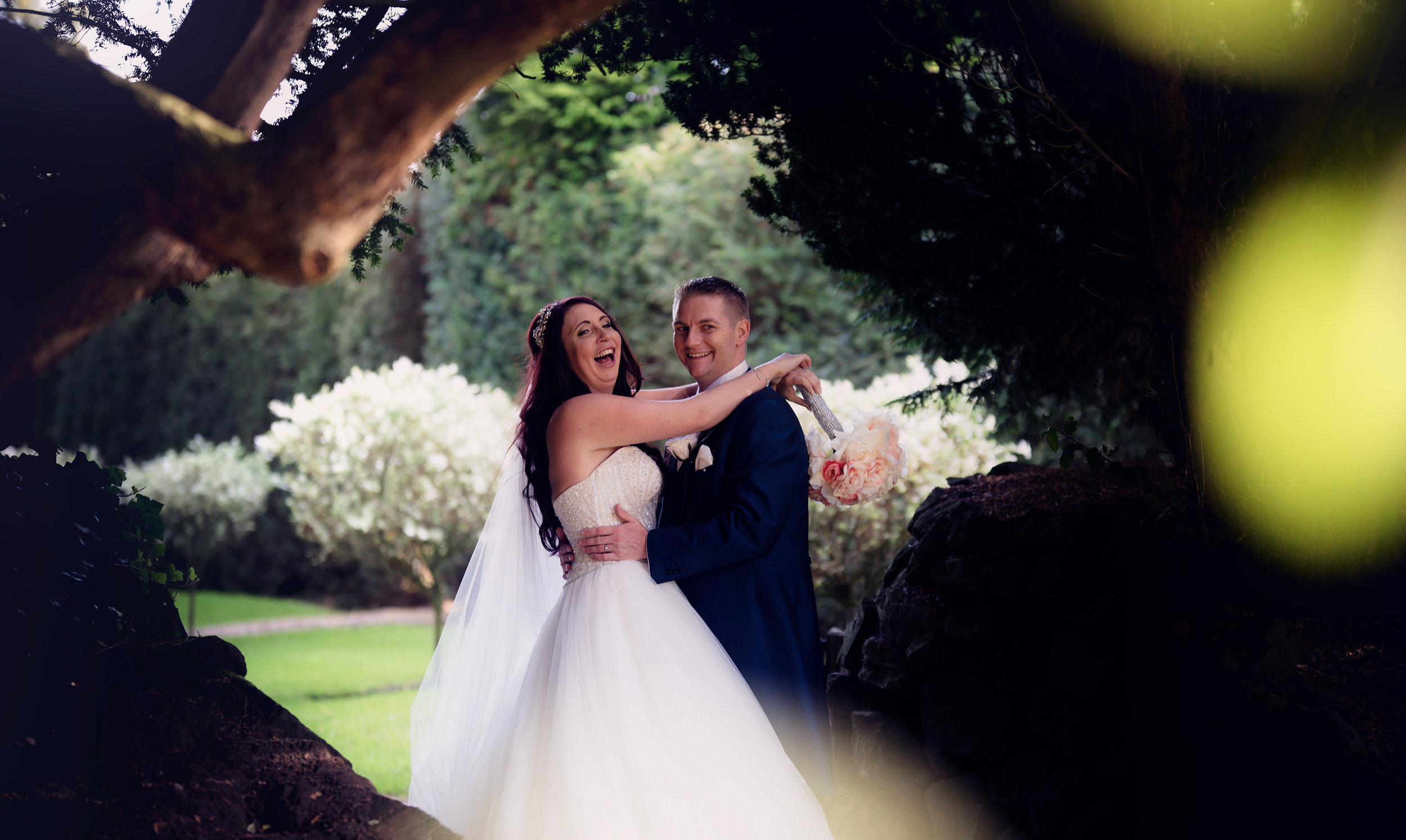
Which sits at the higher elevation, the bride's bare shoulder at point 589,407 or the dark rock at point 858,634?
the bride's bare shoulder at point 589,407

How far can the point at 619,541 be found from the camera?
10.0 feet

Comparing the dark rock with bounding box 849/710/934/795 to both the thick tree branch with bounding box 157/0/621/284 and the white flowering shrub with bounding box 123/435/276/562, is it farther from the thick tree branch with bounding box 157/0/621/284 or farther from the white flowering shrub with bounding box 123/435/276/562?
the white flowering shrub with bounding box 123/435/276/562

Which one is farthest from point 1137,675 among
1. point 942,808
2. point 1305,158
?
point 1305,158

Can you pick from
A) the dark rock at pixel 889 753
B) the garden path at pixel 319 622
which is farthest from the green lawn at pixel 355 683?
the dark rock at pixel 889 753

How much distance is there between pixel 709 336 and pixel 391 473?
18.4 feet

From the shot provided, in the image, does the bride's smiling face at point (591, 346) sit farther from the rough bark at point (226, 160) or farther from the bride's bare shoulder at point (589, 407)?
the rough bark at point (226, 160)

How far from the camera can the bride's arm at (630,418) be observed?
3.08 meters

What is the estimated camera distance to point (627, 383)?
359 centimetres

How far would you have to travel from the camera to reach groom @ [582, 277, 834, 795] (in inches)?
118

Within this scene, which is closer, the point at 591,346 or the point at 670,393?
the point at 591,346

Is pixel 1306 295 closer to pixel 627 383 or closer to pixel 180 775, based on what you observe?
pixel 627 383

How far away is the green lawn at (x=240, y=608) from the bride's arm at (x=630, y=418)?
1118 centimetres

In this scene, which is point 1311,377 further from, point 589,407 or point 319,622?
point 319,622

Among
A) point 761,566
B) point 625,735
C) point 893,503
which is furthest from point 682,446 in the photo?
point 893,503
